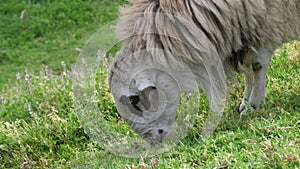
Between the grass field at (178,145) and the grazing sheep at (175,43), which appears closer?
the grass field at (178,145)

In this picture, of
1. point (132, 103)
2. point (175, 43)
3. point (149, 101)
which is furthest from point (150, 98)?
point (175, 43)

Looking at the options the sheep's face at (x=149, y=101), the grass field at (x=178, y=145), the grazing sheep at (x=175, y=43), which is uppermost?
the grazing sheep at (x=175, y=43)

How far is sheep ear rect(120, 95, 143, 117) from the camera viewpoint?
15.8 feet

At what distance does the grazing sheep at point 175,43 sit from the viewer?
188 inches

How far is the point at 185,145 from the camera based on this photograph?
5.05 metres

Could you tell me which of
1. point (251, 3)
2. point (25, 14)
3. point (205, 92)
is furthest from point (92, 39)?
point (25, 14)

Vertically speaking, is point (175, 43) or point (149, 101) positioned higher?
point (175, 43)

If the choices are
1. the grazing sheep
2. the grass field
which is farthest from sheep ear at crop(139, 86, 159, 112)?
the grass field

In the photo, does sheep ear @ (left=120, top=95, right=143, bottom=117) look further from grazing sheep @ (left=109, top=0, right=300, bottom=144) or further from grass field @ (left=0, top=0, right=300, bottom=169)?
grass field @ (left=0, top=0, right=300, bottom=169)

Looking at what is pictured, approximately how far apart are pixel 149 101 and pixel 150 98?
27 millimetres

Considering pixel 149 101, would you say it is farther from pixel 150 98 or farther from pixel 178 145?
pixel 178 145

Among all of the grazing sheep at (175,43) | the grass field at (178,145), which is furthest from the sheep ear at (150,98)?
the grass field at (178,145)

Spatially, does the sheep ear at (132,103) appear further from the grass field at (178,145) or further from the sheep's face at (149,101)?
the grass field at (178,145)

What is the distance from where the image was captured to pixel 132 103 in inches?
191
